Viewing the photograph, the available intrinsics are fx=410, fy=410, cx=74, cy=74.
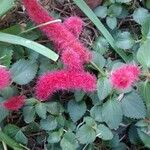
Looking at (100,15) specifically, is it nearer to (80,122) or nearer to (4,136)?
(80,122)

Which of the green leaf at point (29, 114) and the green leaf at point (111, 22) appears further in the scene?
the green leaf at point (111, 22)

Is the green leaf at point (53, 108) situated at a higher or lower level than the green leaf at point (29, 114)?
lower

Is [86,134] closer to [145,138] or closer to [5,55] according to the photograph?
[145,138]

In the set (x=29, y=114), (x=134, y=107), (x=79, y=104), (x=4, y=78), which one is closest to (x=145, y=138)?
(x=134, y=107)

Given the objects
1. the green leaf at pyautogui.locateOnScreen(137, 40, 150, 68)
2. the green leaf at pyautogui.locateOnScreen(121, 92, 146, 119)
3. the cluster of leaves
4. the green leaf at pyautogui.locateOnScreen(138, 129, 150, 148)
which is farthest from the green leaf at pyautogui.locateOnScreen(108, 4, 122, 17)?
the green leaf at pyautogui.locateOnScreen(138, 129, 150, 148)

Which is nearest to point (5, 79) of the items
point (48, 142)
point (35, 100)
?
point (35, 100)

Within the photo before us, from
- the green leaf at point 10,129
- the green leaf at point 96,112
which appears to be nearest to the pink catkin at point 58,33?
the green leaf at point 96,112

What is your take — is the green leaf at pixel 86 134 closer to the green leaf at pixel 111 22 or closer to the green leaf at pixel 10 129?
the green leaf at pixel 10 129
